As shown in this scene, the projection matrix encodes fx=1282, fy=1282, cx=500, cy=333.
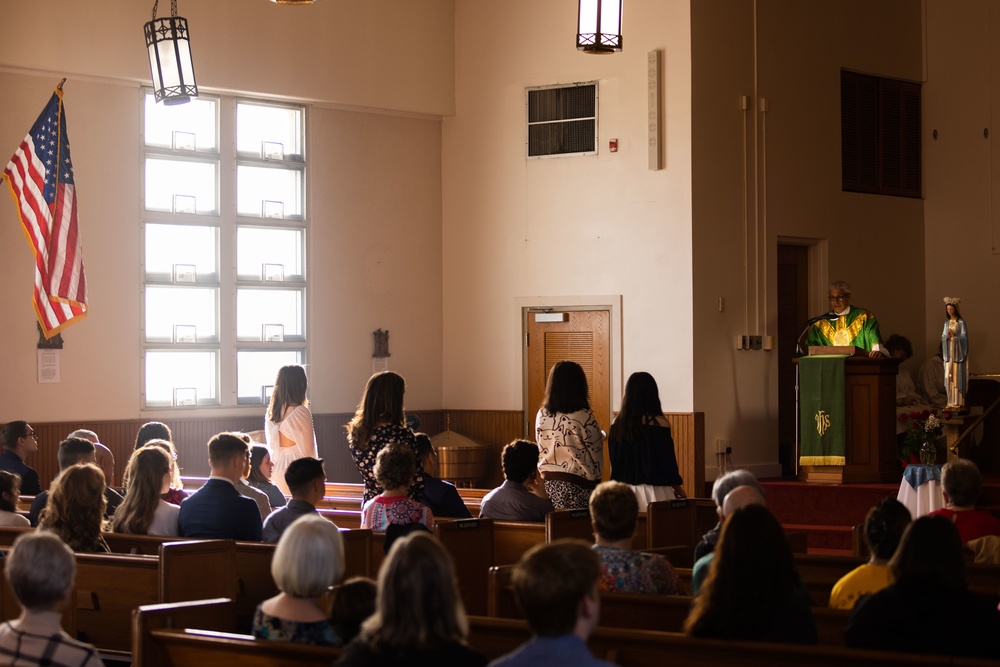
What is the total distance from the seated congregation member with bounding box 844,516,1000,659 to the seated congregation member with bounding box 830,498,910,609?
59cm

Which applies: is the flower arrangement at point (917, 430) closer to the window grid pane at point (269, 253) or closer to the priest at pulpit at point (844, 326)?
the priest at pulpit at point (844, 326)

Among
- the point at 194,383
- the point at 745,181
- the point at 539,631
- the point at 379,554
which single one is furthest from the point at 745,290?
the point at 539,631

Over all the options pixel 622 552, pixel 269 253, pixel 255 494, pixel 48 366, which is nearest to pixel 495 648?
pixel 622 552

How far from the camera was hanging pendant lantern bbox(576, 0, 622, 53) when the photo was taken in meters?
6.94

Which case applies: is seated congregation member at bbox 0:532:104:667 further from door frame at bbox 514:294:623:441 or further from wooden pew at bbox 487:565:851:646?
door frame at bbox 514:294:623:441

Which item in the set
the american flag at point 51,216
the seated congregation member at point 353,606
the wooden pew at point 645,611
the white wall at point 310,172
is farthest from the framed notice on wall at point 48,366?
the seated congregation member at point 353,606

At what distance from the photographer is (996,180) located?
1232 cm

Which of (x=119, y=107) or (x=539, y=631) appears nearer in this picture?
(x=539, y=631)

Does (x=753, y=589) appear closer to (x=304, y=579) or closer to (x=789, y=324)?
(x=304, y=579)

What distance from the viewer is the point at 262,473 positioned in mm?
6586

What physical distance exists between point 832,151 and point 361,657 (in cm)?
990

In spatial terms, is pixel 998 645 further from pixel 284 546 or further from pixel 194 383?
pixel 194 383

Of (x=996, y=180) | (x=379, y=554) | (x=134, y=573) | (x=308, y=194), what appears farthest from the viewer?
(x=996, y=180)

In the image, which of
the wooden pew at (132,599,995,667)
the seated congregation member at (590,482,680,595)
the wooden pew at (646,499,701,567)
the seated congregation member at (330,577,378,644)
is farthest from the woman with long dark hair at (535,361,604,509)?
the seated congregation member at (330,577,378,644)
